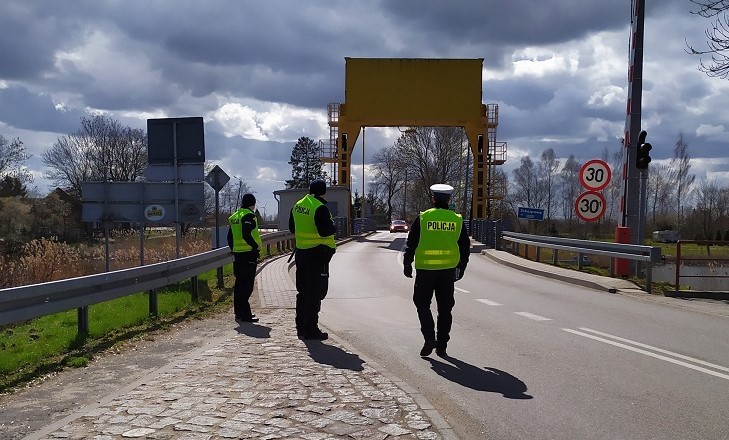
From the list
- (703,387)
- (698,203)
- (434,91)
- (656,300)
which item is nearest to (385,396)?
(703,387)

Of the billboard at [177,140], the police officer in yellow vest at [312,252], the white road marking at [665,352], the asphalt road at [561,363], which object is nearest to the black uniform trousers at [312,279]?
the police officer in yellow vest at [312,252]

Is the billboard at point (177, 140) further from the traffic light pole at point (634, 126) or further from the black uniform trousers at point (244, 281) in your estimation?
the traffic light pole at point (634, 126)

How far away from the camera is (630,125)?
16562 millimetres

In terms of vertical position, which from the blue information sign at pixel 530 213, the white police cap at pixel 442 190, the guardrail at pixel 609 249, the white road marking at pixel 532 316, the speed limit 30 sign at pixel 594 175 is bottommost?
the white road marking at pixel 532 316

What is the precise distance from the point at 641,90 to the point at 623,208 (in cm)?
276

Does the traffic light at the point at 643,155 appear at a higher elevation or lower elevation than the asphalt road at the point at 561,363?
higher

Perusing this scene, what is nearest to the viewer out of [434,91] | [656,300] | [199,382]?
[199,382]

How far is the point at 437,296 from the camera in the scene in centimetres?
771

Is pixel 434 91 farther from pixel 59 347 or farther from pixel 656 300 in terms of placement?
pixel 59 347

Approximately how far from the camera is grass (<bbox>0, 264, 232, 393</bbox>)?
7.16 metres

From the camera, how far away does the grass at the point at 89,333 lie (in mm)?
7160

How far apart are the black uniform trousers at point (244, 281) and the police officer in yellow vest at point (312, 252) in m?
1.95

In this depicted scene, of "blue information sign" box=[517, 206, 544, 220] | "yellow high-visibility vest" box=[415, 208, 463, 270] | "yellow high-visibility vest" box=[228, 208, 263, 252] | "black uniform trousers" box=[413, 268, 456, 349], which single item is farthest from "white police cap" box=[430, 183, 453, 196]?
"blue information sign" box=[517, 206, 544, 220]

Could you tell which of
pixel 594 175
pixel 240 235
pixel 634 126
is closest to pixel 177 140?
pixel 240 235
